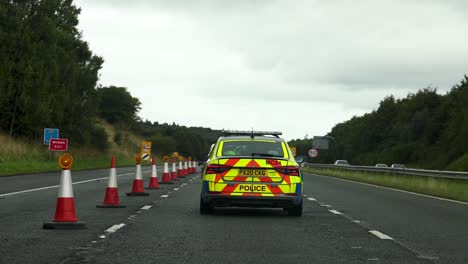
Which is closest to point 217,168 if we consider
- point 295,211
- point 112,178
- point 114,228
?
point 295,211

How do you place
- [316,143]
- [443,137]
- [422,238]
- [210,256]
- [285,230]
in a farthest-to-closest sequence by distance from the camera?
1. [443,137]
2. [316,143]
3. [285,230]
4. [422,238]
5. [210,256]

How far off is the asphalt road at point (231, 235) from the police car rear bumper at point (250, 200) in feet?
0.90

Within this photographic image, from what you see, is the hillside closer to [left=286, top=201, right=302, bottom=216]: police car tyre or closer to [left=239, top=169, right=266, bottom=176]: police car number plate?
[left=286, top=201, right=302, bottom=216]: police car tyre

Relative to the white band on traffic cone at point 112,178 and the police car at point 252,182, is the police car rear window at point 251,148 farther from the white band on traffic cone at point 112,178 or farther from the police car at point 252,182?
the white band on traffic cone at point 112,178

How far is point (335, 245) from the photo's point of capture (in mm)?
9438

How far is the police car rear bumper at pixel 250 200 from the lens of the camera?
13250mm

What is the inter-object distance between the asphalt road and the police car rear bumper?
0.90 ft

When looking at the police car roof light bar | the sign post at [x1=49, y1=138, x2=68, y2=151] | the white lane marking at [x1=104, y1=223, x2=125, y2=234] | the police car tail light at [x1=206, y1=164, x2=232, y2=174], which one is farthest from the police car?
the sign post at [x1=49, y1=138, x2=68, y2=151]

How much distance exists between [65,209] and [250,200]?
3515 mm

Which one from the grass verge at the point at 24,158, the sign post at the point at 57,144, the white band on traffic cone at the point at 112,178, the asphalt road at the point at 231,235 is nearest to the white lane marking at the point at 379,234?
the asphalt road at the point at 231,235

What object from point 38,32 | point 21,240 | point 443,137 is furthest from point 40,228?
point 443,137

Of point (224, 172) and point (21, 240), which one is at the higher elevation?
point (224, 172)

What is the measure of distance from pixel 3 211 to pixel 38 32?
123 feet

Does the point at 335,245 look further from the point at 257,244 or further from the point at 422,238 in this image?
the point at 422,238
